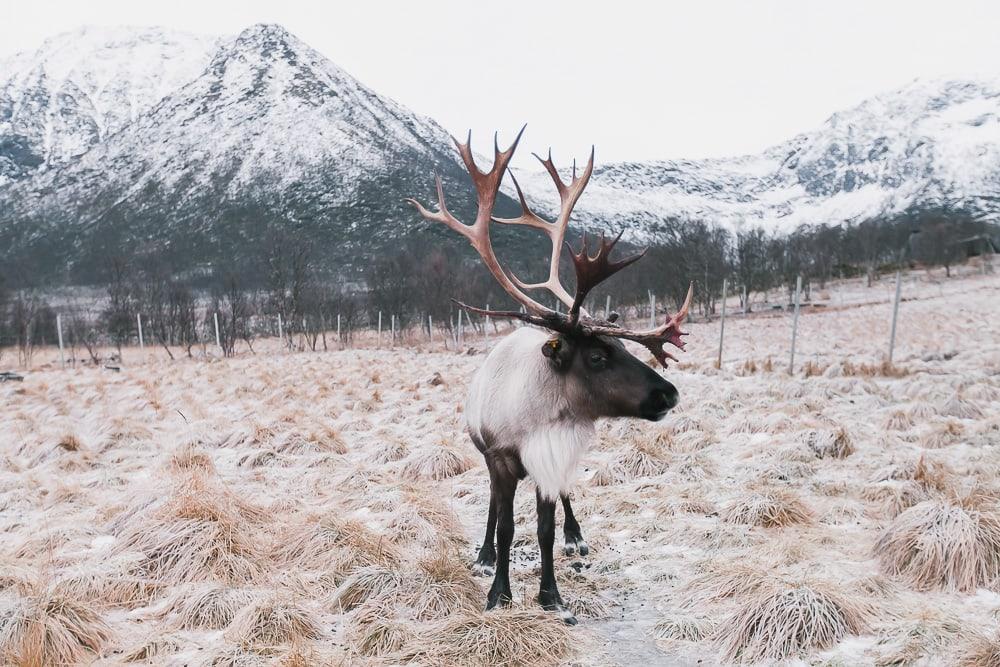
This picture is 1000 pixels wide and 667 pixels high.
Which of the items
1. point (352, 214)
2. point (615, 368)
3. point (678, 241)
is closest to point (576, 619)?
point (615, 368)

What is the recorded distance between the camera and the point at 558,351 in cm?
399

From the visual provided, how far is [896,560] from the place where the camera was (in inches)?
163

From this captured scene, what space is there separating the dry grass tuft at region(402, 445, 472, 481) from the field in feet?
0.08

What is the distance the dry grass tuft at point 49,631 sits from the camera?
10.1ft

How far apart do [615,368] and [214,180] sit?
12992cm

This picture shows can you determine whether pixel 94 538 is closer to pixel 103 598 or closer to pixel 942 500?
pixel 103 598

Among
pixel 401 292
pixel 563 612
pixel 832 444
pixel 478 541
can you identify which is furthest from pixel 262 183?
pixel 563 612

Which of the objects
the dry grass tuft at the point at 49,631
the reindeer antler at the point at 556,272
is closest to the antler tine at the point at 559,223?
the reindeer antler at the point at 556,272

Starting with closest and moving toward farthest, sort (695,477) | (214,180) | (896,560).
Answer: (896,560)
(695,477)
(214,180)

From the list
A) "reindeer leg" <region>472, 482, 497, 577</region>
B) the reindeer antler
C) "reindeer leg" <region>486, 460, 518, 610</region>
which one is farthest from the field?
the reindeer antler

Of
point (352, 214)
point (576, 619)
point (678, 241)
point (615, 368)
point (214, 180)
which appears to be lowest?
point (576, 619)

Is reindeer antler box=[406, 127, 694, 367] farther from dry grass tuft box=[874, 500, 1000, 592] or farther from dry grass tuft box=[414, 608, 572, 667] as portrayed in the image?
dry grass tuft box=[874, 500, 1000, 592]

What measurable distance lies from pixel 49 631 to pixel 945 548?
501cm

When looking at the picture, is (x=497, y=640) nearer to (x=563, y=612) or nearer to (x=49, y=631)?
(x=563, y=612)
